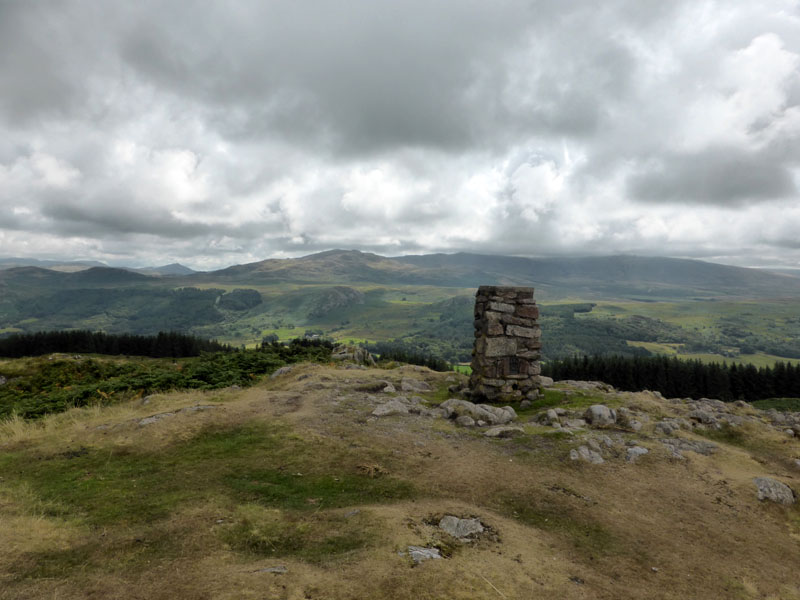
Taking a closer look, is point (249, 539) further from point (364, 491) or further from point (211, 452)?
point (211, 452)

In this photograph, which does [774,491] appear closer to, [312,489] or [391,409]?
[391,409]

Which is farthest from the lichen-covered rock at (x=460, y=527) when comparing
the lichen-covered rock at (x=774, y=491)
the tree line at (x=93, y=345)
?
→ the tree line at (x=93, y=345)

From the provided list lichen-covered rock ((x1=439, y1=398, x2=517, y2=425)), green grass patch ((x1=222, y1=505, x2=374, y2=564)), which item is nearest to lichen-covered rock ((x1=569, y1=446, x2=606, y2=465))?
lichen-covered rock ((x1=439, y1=398, x2=517, y2=425))

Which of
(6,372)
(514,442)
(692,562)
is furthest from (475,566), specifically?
(6,372)

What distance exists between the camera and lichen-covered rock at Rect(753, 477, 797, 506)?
Result: 34.6ft

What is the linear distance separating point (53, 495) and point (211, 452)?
399 cm

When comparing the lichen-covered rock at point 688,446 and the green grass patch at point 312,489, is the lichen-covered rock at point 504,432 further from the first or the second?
the green grass patch at point 312,489

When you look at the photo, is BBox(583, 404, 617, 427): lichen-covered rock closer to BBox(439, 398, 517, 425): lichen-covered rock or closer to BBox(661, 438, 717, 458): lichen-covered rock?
BBox(661, 438, 717, 458): lichen-covered rock

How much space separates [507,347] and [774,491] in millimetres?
11319

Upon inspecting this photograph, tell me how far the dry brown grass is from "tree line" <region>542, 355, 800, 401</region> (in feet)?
207

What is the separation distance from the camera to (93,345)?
82.3 meters

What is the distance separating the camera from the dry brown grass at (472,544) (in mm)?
6207

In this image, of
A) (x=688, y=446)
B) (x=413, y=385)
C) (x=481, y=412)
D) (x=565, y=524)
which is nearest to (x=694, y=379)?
(x=688, y=446)

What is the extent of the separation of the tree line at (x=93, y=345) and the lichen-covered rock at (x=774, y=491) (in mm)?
89383
